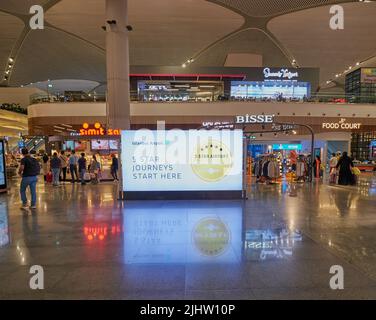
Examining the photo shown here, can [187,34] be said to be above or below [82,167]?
above

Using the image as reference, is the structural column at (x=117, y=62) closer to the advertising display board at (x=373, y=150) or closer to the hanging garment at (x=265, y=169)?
the hanging garment at (x=265, y=169)

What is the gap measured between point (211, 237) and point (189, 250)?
2.69 feet

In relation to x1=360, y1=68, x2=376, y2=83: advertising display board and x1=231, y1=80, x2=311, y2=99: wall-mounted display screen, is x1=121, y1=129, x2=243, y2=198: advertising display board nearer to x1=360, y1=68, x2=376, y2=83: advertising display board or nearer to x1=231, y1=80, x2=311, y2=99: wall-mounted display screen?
x1=231, y1=80, x2=311, y2=99: wall-mounted display screen

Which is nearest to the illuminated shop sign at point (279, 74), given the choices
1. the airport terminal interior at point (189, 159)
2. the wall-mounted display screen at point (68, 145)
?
the airport terminal interior at point (189, 159)

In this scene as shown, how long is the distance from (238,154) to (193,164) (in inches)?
63.4

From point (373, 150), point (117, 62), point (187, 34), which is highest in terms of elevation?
point (187, 34)

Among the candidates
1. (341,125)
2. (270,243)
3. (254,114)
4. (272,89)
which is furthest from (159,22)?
(270,243)

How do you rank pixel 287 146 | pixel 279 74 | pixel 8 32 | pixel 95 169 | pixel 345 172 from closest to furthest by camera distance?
pixel 345 172, pixel 95 169, pixel 287 146, pixel 279 74, pixel 8 32

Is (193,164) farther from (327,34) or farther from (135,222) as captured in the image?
(327,34)

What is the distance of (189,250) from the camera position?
14.7 feet

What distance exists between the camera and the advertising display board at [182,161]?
8.84m

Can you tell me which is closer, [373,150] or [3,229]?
[3,229]

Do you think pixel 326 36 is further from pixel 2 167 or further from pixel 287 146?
pixel 2 167

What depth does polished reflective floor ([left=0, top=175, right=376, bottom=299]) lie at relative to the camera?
10.6 ft
